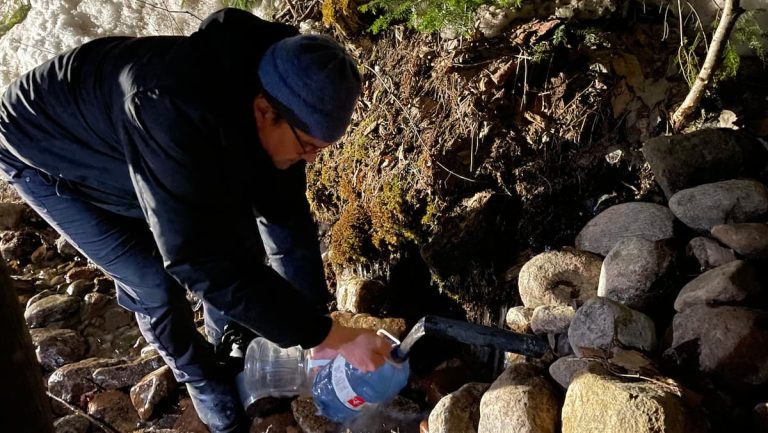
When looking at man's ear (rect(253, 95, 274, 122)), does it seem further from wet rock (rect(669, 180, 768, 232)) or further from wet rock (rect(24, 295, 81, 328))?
wet rock (rect(24, 295, 81, 328))

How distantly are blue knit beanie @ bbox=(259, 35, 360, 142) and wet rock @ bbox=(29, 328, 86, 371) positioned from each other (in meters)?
3.04

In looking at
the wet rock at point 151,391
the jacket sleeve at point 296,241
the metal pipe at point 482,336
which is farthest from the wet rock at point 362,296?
the wet rock at point 151,391

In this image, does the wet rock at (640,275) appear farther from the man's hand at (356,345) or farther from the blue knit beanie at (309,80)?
the blue knit beanie at (309,80)

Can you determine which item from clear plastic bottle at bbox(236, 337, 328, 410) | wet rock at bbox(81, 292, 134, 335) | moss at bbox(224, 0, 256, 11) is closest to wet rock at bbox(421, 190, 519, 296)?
clear plastic bottle at bbox(236, 337, 328, 410)

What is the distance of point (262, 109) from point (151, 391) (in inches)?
79.6

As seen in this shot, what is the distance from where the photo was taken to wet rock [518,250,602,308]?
2.41 meters

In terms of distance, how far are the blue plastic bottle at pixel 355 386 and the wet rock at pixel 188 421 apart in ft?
2.49

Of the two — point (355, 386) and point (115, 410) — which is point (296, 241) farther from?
point (115, 410)

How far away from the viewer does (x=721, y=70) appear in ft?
8.38

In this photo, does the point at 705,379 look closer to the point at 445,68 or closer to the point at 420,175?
the point at 420,175

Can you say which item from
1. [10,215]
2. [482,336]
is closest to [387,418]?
[482,336]

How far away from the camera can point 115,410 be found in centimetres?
304

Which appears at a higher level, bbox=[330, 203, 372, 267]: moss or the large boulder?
bbox=[330, 203, 372, 267]: moss

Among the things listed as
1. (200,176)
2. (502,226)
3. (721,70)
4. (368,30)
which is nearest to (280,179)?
(200,176)
